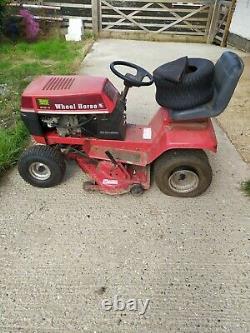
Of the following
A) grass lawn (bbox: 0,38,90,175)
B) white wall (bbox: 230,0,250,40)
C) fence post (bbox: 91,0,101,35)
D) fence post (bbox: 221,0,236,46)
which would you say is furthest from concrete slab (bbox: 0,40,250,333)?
Answer: fence post (bbox: 91,0,101,35)

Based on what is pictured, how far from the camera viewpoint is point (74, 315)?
2154 mm

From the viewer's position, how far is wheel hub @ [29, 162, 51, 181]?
2966mm

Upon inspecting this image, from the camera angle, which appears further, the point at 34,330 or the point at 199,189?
the point at 199,189

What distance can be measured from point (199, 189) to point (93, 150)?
3.48ft

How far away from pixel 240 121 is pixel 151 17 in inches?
208

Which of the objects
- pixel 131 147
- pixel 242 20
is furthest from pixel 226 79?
pixel 242 20

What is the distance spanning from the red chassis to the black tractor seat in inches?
6.2

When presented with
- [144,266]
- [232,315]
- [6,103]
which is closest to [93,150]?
[144,266]

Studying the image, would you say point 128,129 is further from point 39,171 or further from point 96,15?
point 96,15

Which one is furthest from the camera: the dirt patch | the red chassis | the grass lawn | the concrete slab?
the dirt patch

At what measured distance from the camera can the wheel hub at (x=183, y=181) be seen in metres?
2.89

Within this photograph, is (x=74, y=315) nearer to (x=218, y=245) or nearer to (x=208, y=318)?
(x=208, y=318)

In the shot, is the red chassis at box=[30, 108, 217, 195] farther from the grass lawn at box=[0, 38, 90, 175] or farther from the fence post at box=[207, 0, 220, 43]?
the fence post at box=[207, 0, 220, 43]

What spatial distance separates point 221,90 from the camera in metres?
2.49
